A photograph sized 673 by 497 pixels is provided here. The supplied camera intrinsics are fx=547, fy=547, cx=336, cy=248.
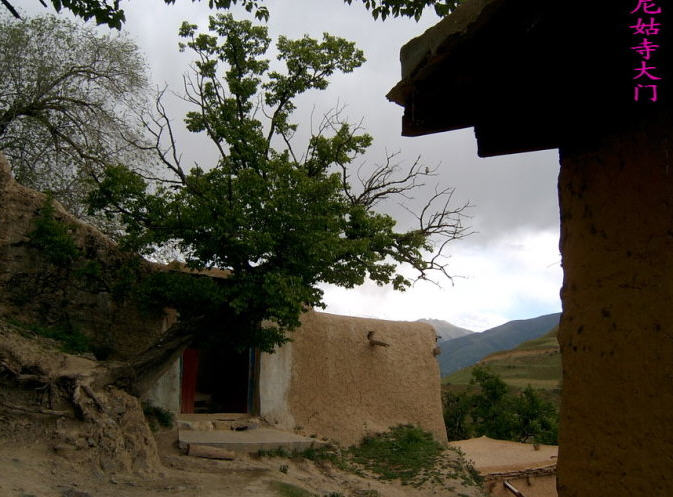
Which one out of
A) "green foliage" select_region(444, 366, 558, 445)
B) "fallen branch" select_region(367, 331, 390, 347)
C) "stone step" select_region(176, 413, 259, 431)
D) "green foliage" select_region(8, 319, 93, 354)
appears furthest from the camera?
"green foliage" select_region(444, 366, 558, 445)

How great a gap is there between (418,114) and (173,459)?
24.4ft

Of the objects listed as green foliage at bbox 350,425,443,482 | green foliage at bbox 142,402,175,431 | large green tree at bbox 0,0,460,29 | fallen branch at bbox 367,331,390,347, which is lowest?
green foliage at bbox 350,425,443,482

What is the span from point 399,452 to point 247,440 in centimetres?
351

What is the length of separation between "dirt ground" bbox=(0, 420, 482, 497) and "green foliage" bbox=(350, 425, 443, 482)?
647 millimetres

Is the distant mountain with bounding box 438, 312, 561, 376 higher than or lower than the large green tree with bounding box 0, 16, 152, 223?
lower

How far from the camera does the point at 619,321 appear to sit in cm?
177

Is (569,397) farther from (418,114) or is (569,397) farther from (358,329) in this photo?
(358,329)

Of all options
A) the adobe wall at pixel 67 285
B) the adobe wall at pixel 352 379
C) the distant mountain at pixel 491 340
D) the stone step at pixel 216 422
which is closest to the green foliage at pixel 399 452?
the adobe wall at pixel 352 379

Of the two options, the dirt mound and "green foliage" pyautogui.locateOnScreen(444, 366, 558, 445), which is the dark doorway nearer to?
the dirt mound

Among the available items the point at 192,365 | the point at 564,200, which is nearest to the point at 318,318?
the point at 192,365

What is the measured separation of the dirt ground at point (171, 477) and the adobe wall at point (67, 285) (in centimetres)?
198

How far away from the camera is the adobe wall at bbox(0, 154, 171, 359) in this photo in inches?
349

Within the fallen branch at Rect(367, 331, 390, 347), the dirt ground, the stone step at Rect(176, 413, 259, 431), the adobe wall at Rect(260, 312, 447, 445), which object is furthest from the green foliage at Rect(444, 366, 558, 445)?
the stone step at Rect(176, 413, 259, 431)

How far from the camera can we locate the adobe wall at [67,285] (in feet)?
29.1
